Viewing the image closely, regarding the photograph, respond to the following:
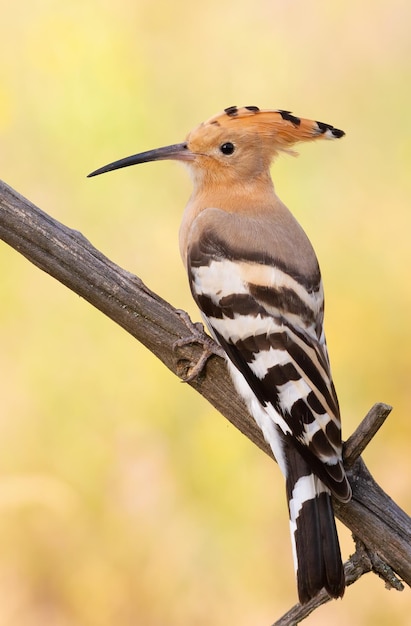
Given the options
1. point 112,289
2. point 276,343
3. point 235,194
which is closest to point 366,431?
point 276,343

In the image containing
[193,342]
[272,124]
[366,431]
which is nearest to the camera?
[366,431]

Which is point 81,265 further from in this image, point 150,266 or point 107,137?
point 107,137

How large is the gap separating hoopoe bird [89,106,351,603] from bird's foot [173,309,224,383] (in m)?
0.02

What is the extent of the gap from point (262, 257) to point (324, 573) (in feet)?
1.42

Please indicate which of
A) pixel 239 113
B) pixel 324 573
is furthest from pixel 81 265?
pixel 324 573

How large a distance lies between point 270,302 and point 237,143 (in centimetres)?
31

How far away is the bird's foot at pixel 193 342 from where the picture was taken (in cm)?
125

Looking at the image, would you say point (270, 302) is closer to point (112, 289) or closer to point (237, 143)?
point (112, 289)

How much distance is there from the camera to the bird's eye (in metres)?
1.47

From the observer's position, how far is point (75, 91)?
84.5 inches

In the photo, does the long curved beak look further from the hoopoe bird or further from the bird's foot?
the bird's foot

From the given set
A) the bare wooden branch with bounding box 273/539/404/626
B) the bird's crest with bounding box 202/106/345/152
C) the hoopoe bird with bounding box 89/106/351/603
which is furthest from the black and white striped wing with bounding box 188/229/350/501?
the bird's crest with bounding box 202/106/345/152

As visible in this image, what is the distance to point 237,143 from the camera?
4.81ft

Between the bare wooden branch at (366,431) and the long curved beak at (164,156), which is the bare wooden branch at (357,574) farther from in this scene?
the long curved beak at (164,156)
